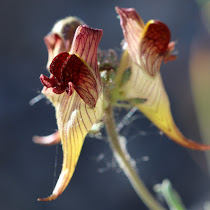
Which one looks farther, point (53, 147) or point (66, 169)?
point (53, 147)

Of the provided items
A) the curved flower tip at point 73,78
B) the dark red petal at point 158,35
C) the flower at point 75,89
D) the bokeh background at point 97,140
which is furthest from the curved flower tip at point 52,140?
the bokeh background at point 97,140

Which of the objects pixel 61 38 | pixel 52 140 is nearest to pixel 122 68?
pixel 61 38

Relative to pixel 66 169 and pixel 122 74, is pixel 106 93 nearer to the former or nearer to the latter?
pixel 122 74

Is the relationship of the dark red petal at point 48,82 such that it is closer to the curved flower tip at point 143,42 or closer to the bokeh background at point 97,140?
the curved flower tip at point 143,42

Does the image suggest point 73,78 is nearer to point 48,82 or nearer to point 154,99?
point 48,82

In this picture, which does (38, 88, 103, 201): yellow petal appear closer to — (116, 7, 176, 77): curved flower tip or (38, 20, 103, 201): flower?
(38, 20, 103, 201): flower

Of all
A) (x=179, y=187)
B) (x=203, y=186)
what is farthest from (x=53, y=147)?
(x=203, y=186)

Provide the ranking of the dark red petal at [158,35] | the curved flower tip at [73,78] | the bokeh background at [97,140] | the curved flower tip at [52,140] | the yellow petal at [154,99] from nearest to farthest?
the curved flower tip at [73,78] < the dark red petal at [158,35] < the yellow petal at [154,99] < the curved flower tip at [52,140] < the bokeh background at [97,140]
